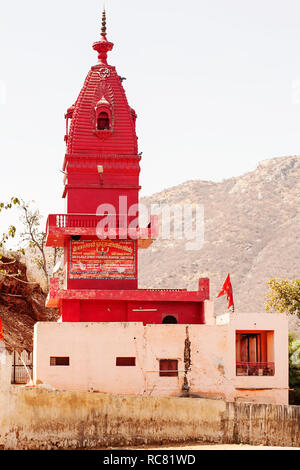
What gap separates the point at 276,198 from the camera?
10938 cm

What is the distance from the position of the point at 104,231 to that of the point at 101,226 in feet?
1.00

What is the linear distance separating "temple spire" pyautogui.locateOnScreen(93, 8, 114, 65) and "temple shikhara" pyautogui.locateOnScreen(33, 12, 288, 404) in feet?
0.14

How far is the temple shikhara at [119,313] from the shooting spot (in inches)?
1260

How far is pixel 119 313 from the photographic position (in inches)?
1377

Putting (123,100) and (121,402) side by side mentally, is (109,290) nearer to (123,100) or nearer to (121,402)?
(121,402)

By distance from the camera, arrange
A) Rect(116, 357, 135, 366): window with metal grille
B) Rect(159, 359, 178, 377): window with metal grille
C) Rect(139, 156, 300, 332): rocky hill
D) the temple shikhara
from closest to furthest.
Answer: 1. the temple shikhara
2. Rect(116, 357, 135, 366): window with metal grille
3. Rect(159, 359, 178, 377): window with metal grille
4. Rect(139, 156, 300, 332): rocky hill

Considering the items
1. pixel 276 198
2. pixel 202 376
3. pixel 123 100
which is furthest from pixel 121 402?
pixel 276 198

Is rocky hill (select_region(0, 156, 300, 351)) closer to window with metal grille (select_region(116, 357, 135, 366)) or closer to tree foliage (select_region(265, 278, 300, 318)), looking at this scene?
tree foliage (select_region(265, 278, 300, 318))

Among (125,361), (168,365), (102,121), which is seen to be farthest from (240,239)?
(125,361)

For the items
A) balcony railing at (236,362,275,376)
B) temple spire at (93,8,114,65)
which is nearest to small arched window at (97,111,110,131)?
temple spire at (93,8,114,65)

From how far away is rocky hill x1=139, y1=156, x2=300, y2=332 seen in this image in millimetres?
90125

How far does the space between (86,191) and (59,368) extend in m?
7.76

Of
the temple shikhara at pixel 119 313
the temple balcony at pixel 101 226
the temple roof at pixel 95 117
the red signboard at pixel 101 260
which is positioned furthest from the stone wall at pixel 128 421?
the temple roof at pixel 95 117

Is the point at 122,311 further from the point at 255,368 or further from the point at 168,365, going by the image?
the point at 255,368
